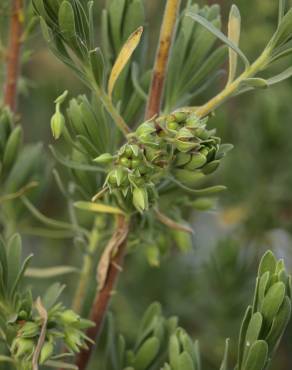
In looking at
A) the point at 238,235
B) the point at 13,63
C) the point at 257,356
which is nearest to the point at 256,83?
the point at 257,356

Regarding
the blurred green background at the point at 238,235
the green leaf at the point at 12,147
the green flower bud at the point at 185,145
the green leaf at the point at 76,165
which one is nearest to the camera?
the green flower bud at the point at 185,145

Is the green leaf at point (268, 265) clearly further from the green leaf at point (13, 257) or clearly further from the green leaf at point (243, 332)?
the green leaf at point (13, 257)

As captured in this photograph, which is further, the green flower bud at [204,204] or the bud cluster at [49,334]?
the green flower bud at [204,204]

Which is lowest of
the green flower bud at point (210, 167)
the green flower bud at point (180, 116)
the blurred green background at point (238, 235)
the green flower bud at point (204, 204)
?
the blurred green background at point (238, 235)

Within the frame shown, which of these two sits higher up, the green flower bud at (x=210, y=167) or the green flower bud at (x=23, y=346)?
the green flower bud at (x=210, y=167)

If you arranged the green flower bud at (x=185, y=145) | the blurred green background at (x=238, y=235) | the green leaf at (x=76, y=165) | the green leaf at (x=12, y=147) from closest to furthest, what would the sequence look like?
1. the green flower bud at (x=185, y=145)
2. the green leaf at (x=76, y=165)
3. the green leaf at (x=12, y=147)
4. the blurred green background at (x=238, y=235)

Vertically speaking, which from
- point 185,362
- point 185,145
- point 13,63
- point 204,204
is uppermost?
point 13,63

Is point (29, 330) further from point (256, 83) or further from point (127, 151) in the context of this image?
point (256, 83)

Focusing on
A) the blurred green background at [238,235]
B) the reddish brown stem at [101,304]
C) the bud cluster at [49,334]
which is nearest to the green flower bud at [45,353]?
the bud cluster at [49,334]
